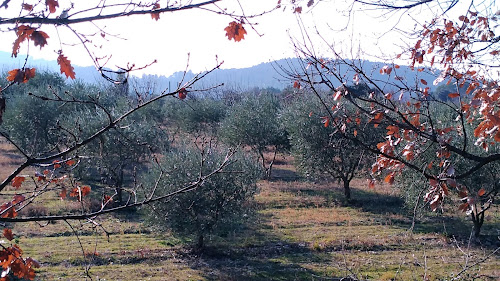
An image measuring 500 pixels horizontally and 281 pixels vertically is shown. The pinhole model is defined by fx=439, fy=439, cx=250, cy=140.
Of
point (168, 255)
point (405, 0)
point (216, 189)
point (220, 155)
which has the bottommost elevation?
point (168, 255)

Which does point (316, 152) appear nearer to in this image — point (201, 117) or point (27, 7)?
point (201, 117)

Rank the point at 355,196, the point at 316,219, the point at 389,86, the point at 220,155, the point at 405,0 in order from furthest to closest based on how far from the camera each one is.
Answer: the point at 355,196 → the point at 316,219 → the point at 220,155 → the point at 389,86 → the point at 405,0

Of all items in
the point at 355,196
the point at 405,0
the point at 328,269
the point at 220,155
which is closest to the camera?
the point at 405,0

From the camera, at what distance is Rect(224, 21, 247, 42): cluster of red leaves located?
8.07ft

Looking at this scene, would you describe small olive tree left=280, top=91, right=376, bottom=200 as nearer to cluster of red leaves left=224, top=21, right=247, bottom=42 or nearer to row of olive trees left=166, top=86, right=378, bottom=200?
row of olive trees left=166, top=86, right=378, bottom=200

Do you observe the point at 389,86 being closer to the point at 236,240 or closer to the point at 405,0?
the point at 405,0

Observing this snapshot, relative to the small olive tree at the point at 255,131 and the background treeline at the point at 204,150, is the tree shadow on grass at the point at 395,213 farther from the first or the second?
the small olive tree at the point at 255,131

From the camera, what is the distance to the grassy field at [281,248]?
11734mm

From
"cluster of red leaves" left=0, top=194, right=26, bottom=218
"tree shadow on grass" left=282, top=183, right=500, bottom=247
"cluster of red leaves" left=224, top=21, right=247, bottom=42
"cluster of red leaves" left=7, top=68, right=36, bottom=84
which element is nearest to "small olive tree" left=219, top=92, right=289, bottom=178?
"tree shadow on grass" left=282, top=183, right=500, bottom=247

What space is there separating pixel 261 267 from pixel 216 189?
278cm

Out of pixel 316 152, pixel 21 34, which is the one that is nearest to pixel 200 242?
pixel 316 152

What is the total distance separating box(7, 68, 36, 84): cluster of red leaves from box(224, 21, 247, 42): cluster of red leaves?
3.43 ft

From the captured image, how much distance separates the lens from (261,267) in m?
12.5

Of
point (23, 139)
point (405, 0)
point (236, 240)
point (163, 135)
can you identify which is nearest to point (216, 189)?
point (236, 240)
